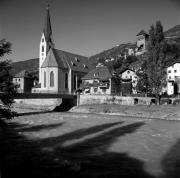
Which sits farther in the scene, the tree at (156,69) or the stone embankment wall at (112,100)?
the stone embankment wall at (112,100)

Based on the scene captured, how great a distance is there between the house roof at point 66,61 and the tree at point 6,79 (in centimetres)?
6541

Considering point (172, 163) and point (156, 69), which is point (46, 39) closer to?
point (156, 69)

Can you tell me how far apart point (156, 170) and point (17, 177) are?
8792 mm

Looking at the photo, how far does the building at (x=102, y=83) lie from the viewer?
73.6m

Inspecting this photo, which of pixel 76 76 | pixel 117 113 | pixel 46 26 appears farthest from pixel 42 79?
pixel 117 113

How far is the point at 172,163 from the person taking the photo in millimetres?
16484

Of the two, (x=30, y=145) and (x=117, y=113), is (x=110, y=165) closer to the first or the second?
(x=30, y=145)

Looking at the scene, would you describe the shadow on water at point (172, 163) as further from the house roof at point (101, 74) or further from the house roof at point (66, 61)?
the house roof at point (66, 61)

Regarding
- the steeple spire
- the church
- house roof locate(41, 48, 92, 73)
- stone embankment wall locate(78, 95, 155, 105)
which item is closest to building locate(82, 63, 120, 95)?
the church

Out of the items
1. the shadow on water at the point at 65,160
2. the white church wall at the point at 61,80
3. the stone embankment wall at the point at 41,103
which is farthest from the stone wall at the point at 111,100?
the shadow on water at the point at 65,160

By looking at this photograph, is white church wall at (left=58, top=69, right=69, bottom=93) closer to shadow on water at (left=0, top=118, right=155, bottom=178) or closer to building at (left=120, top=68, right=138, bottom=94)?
building at (left=120, top=68, right=138, bottom=94)

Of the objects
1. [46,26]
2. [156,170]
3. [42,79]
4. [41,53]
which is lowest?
[156,170]

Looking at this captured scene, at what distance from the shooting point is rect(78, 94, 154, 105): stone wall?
189 ft

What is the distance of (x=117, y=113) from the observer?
51.9 metres
